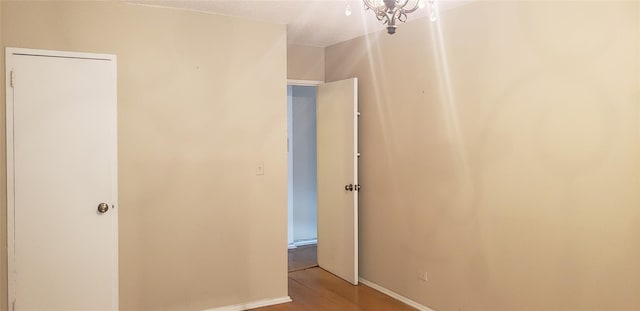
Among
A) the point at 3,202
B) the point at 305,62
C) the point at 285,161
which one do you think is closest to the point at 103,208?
the point at 3,202

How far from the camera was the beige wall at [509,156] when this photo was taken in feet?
8.07

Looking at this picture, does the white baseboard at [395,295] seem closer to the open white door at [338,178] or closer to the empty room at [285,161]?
the empty room at [285,161]

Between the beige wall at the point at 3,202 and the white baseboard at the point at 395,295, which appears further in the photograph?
the white baseboard at the point at 395,295

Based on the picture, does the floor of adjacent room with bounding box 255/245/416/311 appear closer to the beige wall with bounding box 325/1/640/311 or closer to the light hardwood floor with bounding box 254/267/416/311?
the light hardwood floor with bounding box 254/267/416/311

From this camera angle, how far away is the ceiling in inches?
130

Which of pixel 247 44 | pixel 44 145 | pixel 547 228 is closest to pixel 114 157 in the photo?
pixel 44 145

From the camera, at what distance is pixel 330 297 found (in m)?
4.09

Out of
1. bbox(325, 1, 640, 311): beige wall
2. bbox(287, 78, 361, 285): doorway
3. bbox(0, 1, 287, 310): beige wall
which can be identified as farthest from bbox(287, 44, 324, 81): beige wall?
bbox(0, 1, 287, 310): beige wall

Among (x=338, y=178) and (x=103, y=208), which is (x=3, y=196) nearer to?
(x=103, y=208)

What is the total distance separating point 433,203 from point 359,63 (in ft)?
5.27

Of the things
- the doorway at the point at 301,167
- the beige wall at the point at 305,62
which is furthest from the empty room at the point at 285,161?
the doorway at the point at 301,167

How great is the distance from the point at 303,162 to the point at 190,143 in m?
2.75

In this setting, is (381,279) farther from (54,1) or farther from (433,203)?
(54,1)

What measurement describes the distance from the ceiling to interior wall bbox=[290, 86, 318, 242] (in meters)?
1.77
